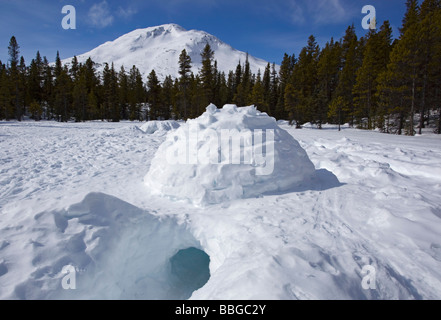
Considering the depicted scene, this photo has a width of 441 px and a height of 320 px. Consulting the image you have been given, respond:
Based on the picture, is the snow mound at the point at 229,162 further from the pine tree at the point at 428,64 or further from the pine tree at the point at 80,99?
the pine tree at the point at 80,99

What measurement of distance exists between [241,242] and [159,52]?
17811 cm

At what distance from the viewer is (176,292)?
3400 mm

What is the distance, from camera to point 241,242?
3.24m

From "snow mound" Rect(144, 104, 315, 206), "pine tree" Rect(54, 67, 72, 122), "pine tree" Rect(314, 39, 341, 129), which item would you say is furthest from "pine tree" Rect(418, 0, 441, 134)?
"pine tree" Rect(54, 67, 72, 122)

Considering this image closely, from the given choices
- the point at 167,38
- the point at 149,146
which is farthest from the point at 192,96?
the point at 167,38

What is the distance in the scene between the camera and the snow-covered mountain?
133 metres

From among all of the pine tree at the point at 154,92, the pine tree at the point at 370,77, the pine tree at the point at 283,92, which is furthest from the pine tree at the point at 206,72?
the pine tree at the point at 370,77

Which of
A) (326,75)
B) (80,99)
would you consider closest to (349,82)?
(326,75)

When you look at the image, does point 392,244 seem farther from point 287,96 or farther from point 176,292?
point 287,96

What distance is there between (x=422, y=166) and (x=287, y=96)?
23150 mm

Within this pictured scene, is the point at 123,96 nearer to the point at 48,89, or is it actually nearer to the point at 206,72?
the point at 48,89

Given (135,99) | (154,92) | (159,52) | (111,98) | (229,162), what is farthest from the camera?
(159,52)

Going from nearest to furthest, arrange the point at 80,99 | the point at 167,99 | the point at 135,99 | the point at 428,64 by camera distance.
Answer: the point at 428,64 < the point at 80,99 < the point at 135,99 < the point at 167,99

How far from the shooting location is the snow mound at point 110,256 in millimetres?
2650
